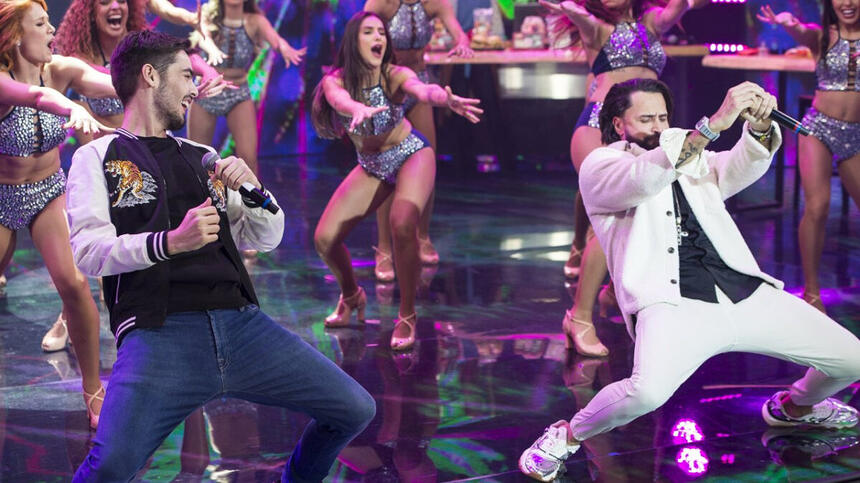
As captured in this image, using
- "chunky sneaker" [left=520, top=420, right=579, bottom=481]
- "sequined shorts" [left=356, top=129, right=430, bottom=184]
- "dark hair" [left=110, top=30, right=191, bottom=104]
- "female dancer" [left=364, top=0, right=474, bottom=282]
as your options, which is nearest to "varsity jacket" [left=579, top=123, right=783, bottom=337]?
"chunky sneaker" [left=520, top=420, right=579, bottom=481]

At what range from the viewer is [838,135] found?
16.6 ft

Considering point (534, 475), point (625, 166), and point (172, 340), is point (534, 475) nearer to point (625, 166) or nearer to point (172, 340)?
point (625, 166)

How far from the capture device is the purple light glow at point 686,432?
3.67 meters

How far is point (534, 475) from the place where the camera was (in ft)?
11.1

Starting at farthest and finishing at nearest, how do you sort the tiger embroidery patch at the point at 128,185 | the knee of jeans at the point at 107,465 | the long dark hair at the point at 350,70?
the long dark hair at the point at 350,70, the tiger embroidery patch at the point at 128,185, the knee of jeans at the point at 107,465

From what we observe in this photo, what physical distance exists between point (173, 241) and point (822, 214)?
3.50 m

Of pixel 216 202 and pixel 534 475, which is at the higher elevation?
pixel 216 202

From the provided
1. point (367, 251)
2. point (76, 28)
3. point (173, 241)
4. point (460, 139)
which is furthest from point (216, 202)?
point (460, 139)

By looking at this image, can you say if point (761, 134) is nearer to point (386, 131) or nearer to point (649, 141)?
point (649, 141)

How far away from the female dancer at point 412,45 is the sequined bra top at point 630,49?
1211mm

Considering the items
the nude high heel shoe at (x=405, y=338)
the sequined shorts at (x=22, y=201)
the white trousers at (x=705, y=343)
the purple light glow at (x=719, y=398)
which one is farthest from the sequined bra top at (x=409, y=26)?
the white trousers at (x=705, y=343)

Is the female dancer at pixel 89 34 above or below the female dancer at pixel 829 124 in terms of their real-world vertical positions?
above

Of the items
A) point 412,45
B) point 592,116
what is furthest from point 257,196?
point 412,45

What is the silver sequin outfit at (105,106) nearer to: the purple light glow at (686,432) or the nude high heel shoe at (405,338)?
the nude high heel shoe at (405,338)
